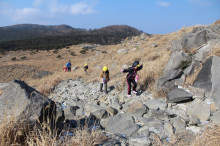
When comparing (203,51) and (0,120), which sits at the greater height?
(203,51)

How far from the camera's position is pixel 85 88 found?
8.42 metres

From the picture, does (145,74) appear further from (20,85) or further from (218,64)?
(20,85)

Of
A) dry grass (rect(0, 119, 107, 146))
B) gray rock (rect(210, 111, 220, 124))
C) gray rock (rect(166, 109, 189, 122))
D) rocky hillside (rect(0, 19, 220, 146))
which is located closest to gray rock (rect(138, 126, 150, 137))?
rocky hillside (rect(0, 19, 220, 146))

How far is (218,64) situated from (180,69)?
130cm

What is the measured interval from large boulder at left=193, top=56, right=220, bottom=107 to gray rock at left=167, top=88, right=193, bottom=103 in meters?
0.48

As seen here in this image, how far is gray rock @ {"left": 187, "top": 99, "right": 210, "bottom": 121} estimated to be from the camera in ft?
13.4

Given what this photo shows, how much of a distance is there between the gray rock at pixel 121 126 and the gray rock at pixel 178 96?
1.57 metres

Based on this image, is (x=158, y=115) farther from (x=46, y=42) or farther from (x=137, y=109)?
(x=46, y=42)

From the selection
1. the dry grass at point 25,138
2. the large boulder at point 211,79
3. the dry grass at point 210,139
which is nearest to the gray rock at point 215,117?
the large boulder at point 211,79

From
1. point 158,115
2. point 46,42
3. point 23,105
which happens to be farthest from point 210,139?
point 46,42

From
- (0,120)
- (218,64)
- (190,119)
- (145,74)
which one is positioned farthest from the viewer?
(145,74)

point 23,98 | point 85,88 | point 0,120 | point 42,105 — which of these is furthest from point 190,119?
point 85,88

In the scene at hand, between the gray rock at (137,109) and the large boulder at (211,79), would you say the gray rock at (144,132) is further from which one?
the large boulder at (211,79)

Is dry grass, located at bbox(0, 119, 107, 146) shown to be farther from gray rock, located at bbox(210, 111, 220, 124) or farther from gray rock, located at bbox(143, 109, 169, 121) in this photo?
gray rock, located at bbox(210, 111, 220, 124)
